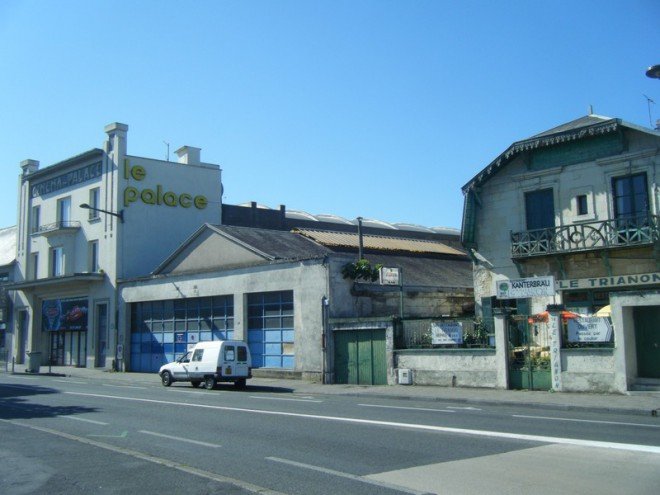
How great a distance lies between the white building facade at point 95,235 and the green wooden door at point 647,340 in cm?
2641

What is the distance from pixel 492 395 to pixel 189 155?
28.5 metres

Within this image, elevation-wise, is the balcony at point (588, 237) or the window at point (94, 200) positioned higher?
the window at point (94, 200)

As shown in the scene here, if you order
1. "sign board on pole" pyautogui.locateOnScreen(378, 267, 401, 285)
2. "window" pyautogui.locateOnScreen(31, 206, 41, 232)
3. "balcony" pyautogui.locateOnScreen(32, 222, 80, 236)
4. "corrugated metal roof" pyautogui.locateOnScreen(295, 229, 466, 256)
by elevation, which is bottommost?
"sign board on pole" pyautogui.locateOnScreen(378, 267, 401, 285)

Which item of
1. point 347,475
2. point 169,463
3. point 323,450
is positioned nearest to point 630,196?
point 323,450

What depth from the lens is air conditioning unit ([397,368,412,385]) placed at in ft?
77.3

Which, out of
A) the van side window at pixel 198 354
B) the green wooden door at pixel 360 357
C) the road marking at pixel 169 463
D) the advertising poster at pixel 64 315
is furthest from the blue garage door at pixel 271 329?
the road marking at pixel 169 463

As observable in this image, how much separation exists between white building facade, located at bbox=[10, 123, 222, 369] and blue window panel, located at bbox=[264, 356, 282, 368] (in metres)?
11.1

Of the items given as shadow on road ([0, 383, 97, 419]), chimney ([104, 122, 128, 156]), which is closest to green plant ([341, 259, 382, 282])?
shadow on road ([0, 383, 97, 419])

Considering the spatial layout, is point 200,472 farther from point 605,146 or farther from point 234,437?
point 605,146

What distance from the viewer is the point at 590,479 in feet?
26.0

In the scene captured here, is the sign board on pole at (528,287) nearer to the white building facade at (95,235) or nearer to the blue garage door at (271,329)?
the blue garage door at (271,329)

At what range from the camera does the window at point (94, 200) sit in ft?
130

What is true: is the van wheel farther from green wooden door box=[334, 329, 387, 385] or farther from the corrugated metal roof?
the corrugated metal roof

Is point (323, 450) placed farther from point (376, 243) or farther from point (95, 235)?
point (95, 235)
